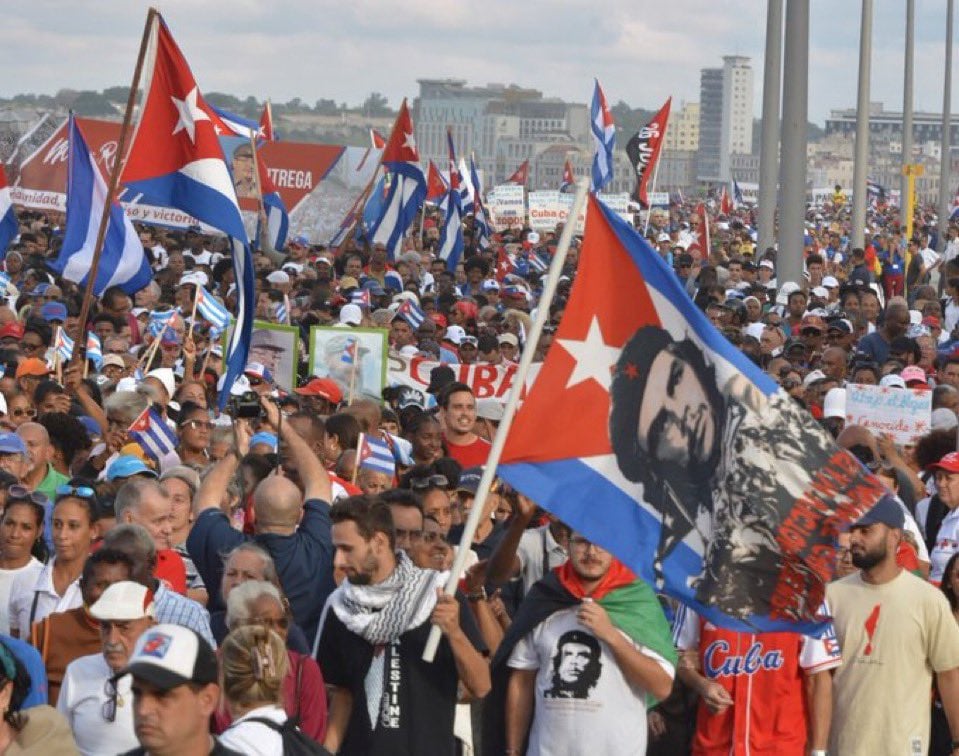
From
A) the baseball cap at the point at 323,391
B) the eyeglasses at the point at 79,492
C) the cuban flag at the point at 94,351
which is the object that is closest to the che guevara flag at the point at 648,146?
the cuban flag at the point at 94,351

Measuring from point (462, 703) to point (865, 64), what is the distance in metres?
29.1

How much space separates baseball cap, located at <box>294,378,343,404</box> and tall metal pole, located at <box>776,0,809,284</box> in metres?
11.1

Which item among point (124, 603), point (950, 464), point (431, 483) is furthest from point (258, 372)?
point (124, 603)

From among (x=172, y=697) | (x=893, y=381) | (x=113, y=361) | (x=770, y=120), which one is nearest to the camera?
(x=172, y=697)

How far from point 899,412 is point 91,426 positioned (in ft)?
13.8

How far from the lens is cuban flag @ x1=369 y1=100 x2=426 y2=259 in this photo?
2538 centimetres

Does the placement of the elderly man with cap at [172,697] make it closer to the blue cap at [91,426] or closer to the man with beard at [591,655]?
the man with beard at [591,655]

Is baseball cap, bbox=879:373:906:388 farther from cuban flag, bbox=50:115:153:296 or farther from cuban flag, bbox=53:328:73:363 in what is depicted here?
cuban flag, bbox=50:115:153:296

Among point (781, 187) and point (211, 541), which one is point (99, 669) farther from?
point (781, 187)

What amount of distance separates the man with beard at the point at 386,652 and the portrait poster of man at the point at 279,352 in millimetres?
8320

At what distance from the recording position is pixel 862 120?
3550 cm

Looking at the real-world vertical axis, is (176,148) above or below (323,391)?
above

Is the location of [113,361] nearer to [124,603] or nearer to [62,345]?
[62,345]

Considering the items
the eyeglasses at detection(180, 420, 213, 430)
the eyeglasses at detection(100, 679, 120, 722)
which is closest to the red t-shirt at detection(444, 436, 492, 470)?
the eyeglasses at detection(180, 420, 213, 430)
